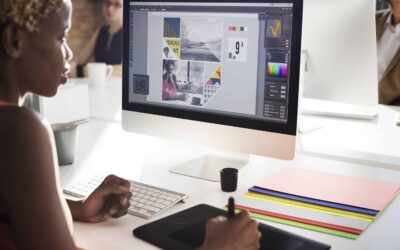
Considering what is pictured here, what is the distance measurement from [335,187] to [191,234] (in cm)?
50

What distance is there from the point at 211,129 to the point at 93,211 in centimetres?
44

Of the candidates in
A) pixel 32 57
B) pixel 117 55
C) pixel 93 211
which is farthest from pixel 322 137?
pixel 117 55

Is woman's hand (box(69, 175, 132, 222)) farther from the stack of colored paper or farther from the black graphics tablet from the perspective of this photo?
the stack of colored paper

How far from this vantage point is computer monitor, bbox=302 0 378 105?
191 cm

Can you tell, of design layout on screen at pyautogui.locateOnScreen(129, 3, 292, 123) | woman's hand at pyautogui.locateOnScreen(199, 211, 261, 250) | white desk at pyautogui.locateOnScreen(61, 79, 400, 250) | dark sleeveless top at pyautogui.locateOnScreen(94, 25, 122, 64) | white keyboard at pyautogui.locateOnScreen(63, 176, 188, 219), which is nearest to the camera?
woman's hand at pyautogui.locateOnScreen(199, 211, 261, 250)

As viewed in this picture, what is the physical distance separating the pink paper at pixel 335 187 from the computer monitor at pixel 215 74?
0.10 metres

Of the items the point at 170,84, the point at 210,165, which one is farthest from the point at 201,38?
the point at 210,165

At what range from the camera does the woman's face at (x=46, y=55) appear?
0.92 metres

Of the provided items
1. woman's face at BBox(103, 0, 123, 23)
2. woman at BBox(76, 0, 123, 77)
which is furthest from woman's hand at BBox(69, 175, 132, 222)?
woman's face at BBox(103, 0, 123, 23)

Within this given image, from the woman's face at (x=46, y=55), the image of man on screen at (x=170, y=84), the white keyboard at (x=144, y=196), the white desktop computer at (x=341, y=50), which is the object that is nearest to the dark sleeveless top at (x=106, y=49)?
the white desktop computer at (x=341, y=50)

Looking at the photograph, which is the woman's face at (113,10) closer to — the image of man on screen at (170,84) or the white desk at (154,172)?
the white desk at (154,172)

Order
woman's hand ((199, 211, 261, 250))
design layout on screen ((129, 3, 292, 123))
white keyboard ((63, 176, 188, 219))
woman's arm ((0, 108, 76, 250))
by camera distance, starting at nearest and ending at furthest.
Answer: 1. woman's arm ((0, 108, 76, 250))
2. woman's hand ((199, 211, 261, 250))
3. white keyboard ((63, 176, 188, 219))
4. design layout on screen ((129, 3, 292, 123))

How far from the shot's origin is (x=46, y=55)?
3.08 feet

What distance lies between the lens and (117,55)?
426 cm
